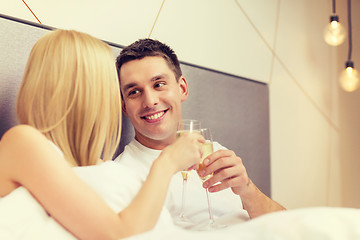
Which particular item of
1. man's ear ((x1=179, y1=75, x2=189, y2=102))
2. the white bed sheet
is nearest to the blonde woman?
the white bed sheet

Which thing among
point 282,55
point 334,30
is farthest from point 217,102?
point 334,30

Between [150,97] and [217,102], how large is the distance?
52cm

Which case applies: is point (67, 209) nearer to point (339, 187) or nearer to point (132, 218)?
point (132, 218)

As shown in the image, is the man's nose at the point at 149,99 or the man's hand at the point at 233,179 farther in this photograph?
the man's nose at the point at 149,99

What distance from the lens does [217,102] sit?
1.85 m

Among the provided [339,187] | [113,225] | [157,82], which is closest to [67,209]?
[113,225]

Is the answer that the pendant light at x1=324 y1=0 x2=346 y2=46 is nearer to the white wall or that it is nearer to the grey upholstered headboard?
the white wall

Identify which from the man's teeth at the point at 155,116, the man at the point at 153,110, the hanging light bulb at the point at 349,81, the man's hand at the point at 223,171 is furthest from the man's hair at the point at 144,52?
the hanging light bulb at the point at 349,81

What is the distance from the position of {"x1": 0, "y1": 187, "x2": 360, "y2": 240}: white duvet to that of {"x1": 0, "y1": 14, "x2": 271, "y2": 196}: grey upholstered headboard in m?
0.42

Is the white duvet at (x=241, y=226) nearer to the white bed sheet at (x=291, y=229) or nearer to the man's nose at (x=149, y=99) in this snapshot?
the white bed sheet at (x=291, y=229)

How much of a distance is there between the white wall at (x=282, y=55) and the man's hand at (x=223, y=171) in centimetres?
68

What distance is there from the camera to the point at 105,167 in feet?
3.00

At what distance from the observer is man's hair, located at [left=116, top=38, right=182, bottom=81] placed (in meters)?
1.44

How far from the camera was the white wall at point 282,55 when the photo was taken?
1512 mm
